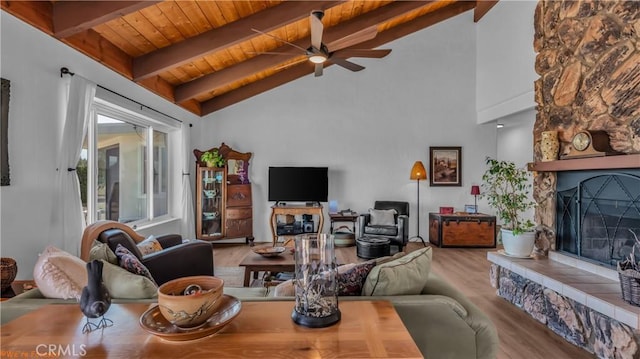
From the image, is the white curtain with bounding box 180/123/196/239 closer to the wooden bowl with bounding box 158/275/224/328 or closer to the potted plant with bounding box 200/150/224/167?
the potted plant with bounding box 200/150/224/167

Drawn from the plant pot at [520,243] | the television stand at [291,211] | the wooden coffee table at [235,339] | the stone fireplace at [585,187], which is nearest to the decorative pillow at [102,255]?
the wooden coffee table at [235,339]

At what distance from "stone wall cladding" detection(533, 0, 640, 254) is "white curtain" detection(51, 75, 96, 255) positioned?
4401 mm

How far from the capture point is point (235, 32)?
12.3 ft

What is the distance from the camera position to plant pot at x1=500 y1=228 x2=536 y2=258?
330 cm

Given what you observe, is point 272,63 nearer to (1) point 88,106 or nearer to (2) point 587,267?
(1) point 88,106

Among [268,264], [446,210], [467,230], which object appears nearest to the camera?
[268,264]

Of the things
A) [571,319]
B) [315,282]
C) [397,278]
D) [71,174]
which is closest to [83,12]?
[71,174]

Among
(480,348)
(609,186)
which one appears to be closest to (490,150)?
(609,186)

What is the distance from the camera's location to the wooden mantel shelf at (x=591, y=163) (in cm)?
247

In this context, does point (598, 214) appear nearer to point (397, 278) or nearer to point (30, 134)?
point (397, 278)

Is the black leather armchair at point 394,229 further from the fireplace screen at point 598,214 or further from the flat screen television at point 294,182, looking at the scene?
the fireplace screen at point 598,214

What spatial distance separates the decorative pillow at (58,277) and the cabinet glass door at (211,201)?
425 centimetres

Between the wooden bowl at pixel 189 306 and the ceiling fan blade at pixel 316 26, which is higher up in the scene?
the ceiling fan blade at pixel 316 26

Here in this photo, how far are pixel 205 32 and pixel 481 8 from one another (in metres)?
4.79
